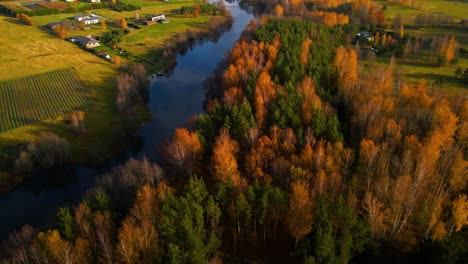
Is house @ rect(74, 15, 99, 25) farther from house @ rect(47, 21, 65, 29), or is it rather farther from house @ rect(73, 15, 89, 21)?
house @ rect(47, 21, 65, 29)

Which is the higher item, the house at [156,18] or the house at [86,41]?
the house at [156,18]

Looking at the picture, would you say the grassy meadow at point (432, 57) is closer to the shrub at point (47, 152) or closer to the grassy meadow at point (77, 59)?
the grassy meadow at point (77, 59)

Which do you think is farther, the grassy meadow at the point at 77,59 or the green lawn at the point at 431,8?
the green lawn at the point at 431,8

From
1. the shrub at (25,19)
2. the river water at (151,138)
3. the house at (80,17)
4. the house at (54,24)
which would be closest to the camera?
the river water at (151,138)

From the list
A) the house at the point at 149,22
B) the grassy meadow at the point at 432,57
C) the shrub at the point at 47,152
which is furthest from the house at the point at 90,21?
the grassy meadow at the point at 432,57

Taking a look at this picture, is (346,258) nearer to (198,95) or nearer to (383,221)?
(383,221)

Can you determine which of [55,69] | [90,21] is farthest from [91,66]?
[90,21]

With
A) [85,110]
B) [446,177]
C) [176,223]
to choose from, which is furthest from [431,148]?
[85,110]

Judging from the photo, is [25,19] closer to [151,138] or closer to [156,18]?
[156,18]
